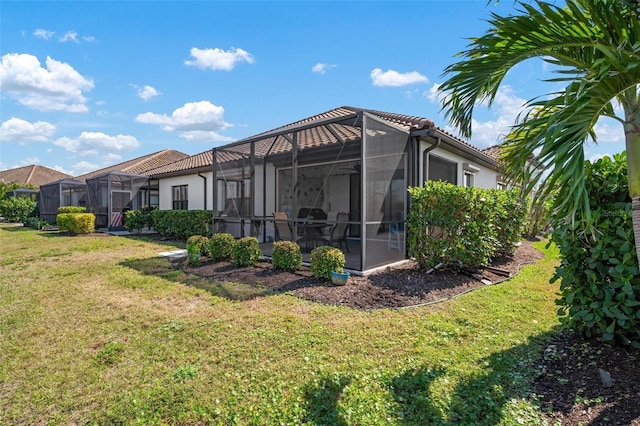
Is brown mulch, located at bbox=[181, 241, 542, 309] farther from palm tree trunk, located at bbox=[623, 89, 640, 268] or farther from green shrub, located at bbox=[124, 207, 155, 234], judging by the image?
green shrub, located at bbox=[124, 207, 155, 234]

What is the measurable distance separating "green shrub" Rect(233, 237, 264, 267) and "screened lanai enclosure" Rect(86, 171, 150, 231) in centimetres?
1247

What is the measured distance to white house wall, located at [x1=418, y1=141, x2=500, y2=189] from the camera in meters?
8.25

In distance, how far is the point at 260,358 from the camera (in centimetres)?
320

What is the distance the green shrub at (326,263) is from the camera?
19.6 ft

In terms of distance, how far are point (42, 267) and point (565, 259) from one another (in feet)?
34.6

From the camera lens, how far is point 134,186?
1745 cm

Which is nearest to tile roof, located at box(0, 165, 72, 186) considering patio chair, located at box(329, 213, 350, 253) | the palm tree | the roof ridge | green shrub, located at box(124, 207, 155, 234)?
the roof ridge

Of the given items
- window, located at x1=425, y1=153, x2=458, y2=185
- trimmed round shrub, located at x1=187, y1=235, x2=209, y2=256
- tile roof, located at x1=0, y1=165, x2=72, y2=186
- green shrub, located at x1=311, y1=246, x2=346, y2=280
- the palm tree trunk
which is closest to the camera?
the palm tree trunk

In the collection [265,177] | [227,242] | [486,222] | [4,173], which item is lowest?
[227,242]

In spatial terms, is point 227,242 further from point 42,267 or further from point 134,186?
point 134,186

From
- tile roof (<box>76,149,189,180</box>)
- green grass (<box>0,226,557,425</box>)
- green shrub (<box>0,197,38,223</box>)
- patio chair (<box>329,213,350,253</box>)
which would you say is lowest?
green grass (<box>0,226,557,425</box>)

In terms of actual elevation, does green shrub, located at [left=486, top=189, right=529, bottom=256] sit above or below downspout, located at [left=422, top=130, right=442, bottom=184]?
below

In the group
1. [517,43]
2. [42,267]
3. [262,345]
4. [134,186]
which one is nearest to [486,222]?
[517,43]

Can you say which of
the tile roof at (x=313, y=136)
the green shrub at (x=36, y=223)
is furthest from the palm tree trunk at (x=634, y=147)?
the green shrub at (x=36, y=223)
